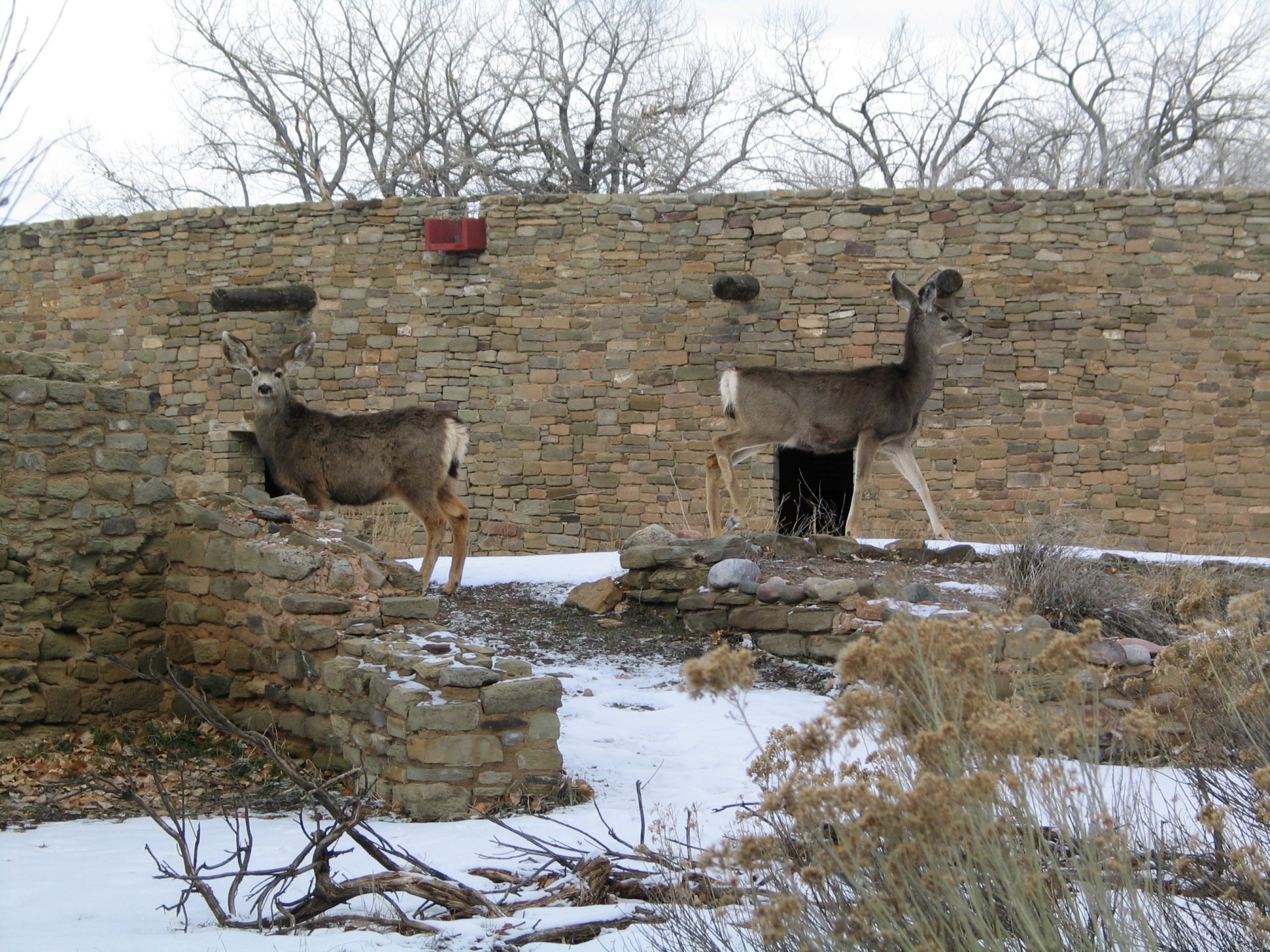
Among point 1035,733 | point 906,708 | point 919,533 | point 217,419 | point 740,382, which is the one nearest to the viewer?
point 1035,733

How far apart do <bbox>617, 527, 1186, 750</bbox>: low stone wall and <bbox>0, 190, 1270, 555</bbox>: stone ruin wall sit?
389 cm

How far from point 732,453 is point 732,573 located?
9.05 ft

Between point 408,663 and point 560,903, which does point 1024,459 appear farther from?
point 560,903

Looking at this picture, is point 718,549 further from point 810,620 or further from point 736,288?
point 736,288

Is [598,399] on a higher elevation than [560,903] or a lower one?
higher

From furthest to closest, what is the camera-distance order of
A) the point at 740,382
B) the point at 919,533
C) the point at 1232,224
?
the point at 1232,224 → the point at 919,533 → the point at 740,382

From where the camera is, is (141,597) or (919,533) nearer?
(141,597)

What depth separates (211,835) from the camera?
518 cm

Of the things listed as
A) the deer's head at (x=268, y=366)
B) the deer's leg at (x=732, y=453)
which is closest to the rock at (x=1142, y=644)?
the deer's leg at (x=732, y=453)

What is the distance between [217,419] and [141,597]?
27.2 ft

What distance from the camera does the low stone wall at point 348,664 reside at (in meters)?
5.56

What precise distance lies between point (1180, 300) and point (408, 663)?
37.0 ft

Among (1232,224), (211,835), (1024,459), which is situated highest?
(1232,224)

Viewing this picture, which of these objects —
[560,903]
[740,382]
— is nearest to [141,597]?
[560,903]
